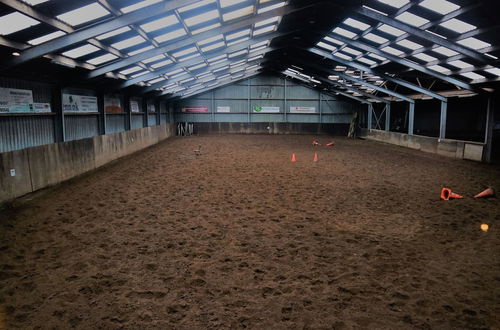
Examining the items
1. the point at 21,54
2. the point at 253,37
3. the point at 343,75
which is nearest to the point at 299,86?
the point at 343,75

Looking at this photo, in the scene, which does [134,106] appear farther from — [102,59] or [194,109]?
[194,109]

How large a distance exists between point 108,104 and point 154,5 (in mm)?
10046

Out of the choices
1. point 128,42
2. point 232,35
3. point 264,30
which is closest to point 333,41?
point 264,30

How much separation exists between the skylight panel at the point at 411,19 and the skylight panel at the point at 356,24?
1824 millimetres

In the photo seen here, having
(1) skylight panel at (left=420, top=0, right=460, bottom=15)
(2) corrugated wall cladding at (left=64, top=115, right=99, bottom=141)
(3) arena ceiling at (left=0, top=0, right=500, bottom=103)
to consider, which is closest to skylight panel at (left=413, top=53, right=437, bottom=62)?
(3) arena ceiling at (left=0, top=0, right=500, bottom=103)

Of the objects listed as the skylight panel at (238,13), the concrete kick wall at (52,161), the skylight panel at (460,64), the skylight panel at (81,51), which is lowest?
the concrete kick wall at (52,161)

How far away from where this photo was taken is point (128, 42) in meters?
11.6

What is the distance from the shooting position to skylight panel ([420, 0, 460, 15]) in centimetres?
968

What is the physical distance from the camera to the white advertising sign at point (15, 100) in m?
9.34

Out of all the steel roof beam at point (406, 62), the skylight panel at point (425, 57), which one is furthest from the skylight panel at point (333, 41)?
the skylight panel at point (425, 57)

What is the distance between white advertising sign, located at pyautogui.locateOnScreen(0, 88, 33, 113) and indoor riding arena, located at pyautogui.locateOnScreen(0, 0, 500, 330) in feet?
0.17

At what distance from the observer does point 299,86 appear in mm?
34656

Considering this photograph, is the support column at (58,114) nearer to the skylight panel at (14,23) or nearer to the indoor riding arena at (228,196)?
the indoor riding arena at (228,196)

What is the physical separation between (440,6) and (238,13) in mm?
6536
